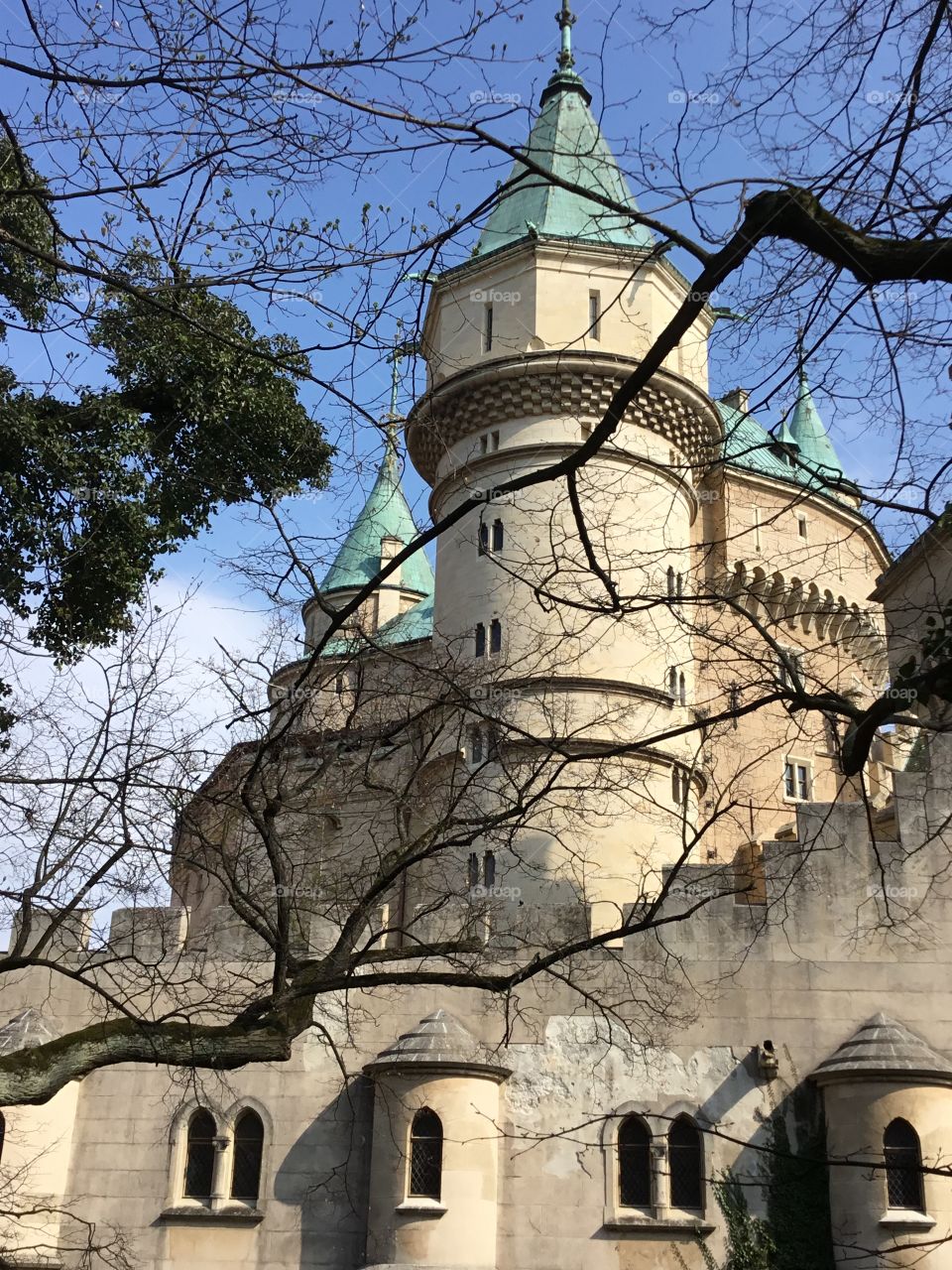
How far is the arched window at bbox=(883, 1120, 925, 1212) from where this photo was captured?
16672mm

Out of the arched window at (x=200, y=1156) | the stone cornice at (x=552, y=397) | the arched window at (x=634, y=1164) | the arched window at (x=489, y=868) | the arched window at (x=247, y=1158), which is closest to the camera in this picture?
the arched window at (x=634, y=1164)

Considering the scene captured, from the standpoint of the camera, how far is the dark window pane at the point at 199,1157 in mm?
19062

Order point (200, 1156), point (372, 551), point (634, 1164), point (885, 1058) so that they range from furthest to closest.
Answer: point (372, 551)
point (200, 1156)
point (634, 1164)
point (885, 1058)

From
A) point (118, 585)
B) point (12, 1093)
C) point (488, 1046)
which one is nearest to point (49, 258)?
point (12, 1093)

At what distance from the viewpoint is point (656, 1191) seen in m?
17.8

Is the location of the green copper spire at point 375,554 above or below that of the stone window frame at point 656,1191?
above

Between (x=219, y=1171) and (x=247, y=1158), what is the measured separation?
1.24 ft

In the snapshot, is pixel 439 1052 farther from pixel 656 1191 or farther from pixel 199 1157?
pixel 199 1157

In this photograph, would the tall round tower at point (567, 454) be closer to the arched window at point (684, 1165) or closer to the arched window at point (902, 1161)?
the arched window at point (684, 1165)

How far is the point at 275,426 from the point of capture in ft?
48.5

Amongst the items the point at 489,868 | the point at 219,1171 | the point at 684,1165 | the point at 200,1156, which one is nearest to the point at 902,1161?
the point at 684,1165

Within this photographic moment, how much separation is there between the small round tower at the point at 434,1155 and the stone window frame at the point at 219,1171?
1.60 metres

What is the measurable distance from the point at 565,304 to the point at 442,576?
579cm

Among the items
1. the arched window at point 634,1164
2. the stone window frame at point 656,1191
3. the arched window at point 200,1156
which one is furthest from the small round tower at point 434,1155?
the arched window at point 200,1156
